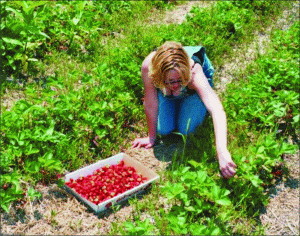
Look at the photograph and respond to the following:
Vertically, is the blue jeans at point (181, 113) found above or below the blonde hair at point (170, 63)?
below

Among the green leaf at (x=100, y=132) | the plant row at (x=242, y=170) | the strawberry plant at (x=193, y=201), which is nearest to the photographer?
the strawberry plant at (x=193, y=201)

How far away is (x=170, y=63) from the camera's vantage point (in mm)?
3268

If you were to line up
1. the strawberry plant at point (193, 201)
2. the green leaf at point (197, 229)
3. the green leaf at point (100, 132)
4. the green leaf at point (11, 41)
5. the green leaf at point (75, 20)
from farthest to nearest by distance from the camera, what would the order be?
1. the green leaf at point (75, 20)
2. the green leaf at point (11, 41)
3. the green leaf at point (100, 132)
4. the strawberry plant at point (193, 201)
5. the green leaf at point (197, 229)

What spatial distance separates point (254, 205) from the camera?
3201 mm

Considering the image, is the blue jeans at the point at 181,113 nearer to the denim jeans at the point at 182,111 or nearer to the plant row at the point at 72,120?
the denim jeans at the point at 182,111

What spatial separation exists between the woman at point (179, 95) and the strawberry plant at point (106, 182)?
0.53m

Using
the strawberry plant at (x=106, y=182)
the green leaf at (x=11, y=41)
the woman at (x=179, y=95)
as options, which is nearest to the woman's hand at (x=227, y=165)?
the woman at (x=179, y=95)

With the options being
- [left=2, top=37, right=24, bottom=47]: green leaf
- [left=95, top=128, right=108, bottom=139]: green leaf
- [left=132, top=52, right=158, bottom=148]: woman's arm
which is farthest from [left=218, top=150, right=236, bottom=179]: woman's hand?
[left=2, top=37, right=24, bottom=47]: green leaf

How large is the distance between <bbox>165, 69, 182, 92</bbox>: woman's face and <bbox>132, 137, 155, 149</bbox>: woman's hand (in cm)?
72

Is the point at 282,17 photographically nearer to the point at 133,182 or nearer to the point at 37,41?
the point at 37,41

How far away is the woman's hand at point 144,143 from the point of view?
13.0 ft

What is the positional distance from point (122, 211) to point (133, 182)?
0.93 ft

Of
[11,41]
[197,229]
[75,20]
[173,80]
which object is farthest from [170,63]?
[75,20]

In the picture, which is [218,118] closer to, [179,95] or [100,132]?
[179,95]
